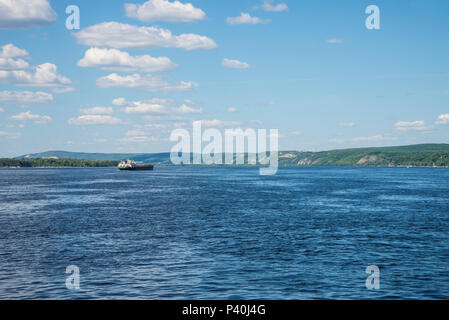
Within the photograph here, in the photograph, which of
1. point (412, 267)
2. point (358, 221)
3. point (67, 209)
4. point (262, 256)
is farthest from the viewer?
point (67, 209)

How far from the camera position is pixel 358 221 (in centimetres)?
6222

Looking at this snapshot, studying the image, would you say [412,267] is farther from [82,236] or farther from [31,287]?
[82,236]

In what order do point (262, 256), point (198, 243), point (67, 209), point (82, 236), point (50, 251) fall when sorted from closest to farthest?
point (262, 256)
point (50, 251)
point (198, 243)
point (82, 236)
point (67, 209)

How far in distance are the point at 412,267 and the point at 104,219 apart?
45153mm

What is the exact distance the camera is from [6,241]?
4588 cm

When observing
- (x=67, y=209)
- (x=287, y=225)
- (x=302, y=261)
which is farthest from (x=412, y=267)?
(x=67, y=209)
